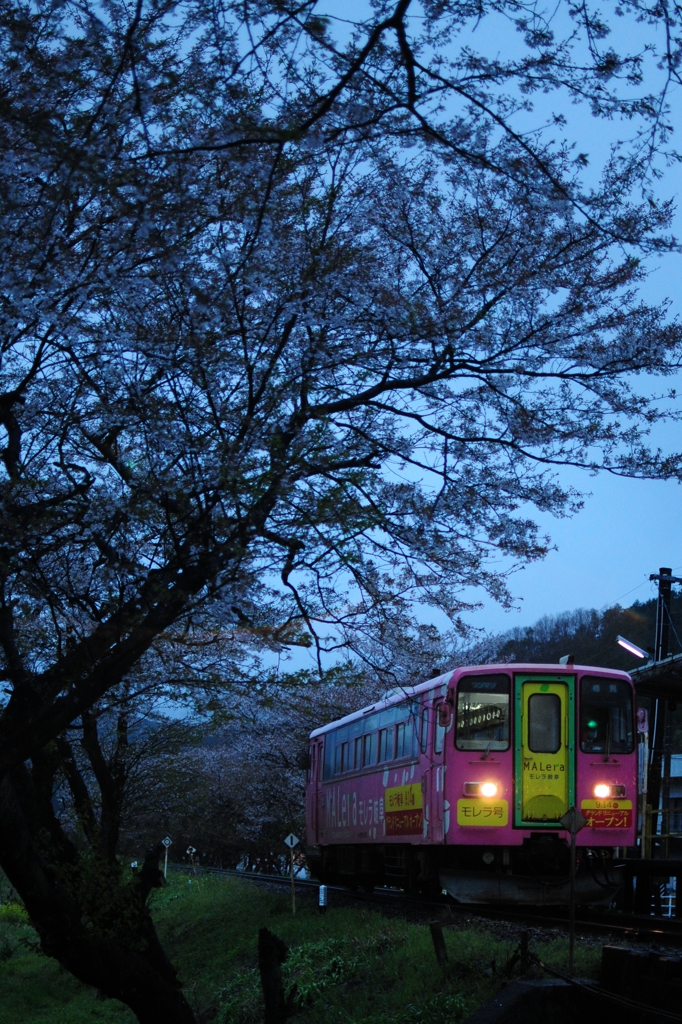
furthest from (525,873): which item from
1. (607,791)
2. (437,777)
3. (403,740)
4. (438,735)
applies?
(403,740)

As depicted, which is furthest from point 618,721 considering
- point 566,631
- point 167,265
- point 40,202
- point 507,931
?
point 566,631

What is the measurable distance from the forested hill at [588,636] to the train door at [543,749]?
61.8 feet

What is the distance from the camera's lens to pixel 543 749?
39.2 feet

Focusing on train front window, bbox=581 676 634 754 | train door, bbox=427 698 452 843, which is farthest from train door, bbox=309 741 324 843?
train front window, bbox=581 676 634 754

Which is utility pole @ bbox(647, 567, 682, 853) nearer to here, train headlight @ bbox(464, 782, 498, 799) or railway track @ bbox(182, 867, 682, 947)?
railway track @ bbox(182, 867, 682, 947)

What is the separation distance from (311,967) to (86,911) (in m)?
3.12

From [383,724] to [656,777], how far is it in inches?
264

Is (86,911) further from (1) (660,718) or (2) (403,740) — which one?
(1) (660,718)

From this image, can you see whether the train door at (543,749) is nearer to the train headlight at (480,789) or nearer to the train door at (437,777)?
the train headlight at (480,789)

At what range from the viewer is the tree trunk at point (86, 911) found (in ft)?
25.7

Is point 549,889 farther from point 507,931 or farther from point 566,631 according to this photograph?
point 566,631

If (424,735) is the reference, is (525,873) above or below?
below

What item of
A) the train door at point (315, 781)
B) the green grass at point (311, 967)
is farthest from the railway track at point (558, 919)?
the train door at point (315, 781)

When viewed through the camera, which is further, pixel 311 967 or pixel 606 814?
pixel 606 814
